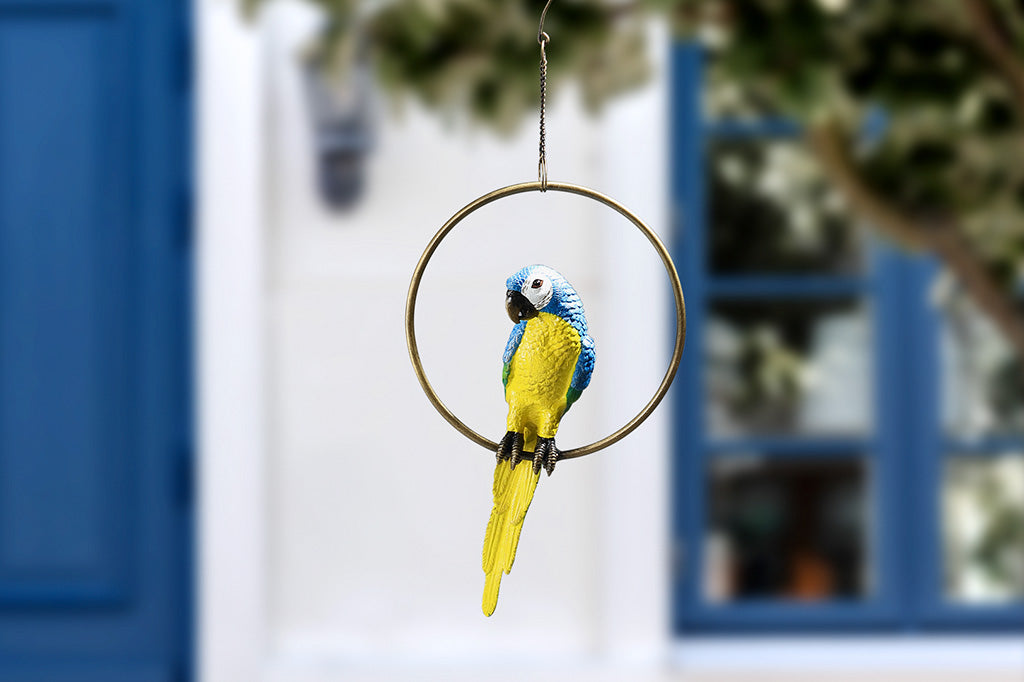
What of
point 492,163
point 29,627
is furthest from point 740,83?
point 29,627

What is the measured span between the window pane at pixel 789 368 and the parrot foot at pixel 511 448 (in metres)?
1.85

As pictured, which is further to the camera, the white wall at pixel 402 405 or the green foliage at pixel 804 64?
the white wall at pixel 402 405

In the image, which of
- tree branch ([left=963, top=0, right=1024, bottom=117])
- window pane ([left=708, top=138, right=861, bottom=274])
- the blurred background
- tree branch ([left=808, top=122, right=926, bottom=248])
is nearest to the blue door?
the blurred background

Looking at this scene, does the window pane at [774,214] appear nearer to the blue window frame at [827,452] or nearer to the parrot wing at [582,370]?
the blue window frame at [827,452]

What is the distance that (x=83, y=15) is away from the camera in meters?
2.37

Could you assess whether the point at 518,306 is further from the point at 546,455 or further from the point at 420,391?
the point at 420,391

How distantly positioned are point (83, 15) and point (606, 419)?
135cm

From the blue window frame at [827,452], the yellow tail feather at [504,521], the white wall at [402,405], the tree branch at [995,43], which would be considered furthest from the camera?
the blue window frame at [827,452]

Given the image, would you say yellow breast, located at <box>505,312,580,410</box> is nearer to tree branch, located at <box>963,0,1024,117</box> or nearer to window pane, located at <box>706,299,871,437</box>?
tree branch, located at <box>963,0,1024,117</box>

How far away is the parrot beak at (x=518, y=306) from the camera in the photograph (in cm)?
68

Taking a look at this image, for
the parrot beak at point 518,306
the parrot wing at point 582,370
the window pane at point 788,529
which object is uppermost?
the parrot beak at point 518,306

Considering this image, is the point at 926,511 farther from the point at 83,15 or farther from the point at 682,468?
the point at 83,15

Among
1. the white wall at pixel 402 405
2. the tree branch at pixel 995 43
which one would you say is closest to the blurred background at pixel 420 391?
the white wall at pixel 402 405

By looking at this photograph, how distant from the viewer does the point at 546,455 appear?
2.15 ft
